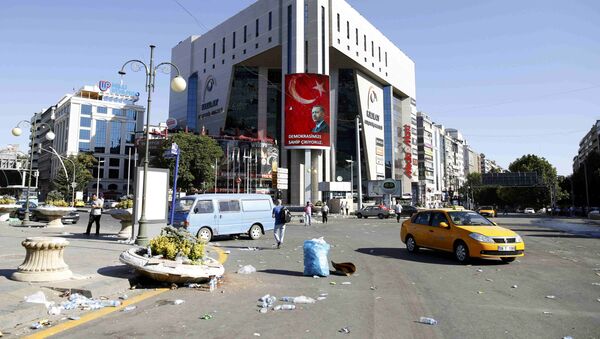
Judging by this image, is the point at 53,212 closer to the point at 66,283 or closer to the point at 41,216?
the point at 41,216

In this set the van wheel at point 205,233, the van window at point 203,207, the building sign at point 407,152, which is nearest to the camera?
the van wheel at point 205,233

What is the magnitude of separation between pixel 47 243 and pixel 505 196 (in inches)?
4122

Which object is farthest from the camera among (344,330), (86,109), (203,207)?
(86,109)

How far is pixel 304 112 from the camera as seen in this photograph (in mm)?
68500

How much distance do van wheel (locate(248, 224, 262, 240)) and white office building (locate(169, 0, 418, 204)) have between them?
48.3m

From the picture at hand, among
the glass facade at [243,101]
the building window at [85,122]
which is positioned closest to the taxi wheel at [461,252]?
the glass facade at [243,101]

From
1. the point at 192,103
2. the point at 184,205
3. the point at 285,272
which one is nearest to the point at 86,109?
the point at 192,103

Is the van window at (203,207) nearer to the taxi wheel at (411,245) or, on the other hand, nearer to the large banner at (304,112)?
the taxi wheel at (411,245)

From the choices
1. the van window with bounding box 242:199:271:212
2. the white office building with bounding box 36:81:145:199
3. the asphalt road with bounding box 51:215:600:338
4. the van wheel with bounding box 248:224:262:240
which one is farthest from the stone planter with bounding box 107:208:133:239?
the white office building with bounding box 36:81:145:199

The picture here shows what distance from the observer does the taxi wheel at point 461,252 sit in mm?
11008

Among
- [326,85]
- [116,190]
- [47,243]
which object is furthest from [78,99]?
[47,243]

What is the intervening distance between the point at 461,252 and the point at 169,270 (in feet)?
26.8

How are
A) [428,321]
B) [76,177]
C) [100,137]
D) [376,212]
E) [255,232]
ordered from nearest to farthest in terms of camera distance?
1. [428,321]
2. [255,232]
3. [376,212]
4. [76,177]
5. [100,137]

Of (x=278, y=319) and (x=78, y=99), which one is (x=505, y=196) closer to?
(x=278, y=319)
